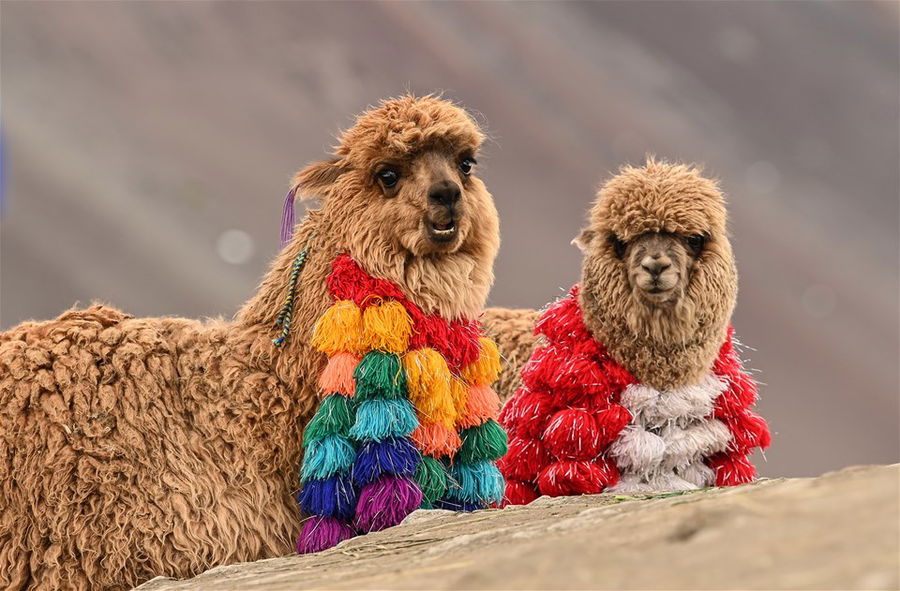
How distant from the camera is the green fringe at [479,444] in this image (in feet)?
16.1

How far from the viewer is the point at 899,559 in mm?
2043

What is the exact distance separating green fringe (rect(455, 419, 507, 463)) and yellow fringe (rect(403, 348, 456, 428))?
0.21 meters

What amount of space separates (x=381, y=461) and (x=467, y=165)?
1.55m

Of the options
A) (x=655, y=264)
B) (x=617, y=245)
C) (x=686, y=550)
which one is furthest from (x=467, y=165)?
(x=686, y=550)

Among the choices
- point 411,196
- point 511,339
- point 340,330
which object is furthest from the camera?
point 511,339

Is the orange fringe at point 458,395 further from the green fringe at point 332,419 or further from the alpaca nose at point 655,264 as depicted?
the alpaca nose at point 655,264

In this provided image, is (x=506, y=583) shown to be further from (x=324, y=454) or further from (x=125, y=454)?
(x=125, y=454)

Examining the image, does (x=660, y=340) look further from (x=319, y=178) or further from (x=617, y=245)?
(x=319, y=178)

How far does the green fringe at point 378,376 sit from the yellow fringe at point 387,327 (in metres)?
0.04

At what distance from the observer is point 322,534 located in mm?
4574

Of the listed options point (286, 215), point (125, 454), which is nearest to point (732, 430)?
point (286, 215)

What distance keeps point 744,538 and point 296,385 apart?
9.31 feet

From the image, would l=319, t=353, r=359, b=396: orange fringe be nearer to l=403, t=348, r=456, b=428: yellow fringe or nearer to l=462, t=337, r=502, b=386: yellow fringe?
l=403, t=348, r=456, b=428: yellow fringe

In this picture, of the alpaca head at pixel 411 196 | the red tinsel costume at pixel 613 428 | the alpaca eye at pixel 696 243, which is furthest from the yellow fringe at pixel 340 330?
the alpaca eye at pixel 696 243
